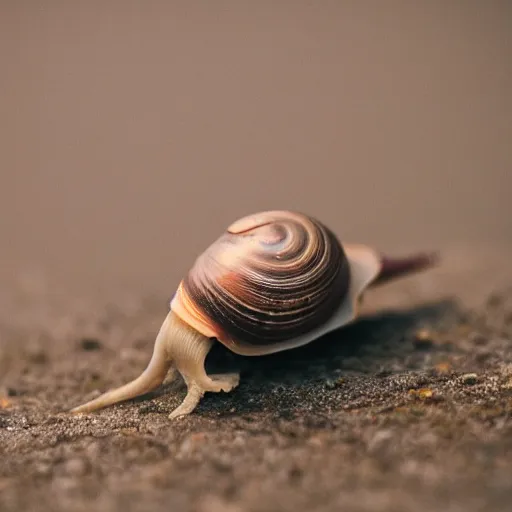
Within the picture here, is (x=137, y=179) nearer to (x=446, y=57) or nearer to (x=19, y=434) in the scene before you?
(x=446, y=57)

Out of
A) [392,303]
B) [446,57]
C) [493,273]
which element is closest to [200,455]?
[392,303]

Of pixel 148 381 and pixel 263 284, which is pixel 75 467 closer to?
pixel 148 381

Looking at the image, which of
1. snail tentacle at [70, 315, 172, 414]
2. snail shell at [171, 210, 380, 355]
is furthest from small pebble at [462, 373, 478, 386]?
snail tentacle at [70, 315, 172, 414]

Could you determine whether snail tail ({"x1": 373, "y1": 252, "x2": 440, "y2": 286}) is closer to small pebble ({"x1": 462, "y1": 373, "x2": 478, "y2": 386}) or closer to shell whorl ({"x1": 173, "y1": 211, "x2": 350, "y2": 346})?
shell whorl ({"x1": 173, "y1": 211, "x2": 350, "y2": 346})

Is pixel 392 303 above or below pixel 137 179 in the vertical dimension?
below

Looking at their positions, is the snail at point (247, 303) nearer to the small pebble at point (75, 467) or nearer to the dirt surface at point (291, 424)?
the dirt surface at point (291, 424)

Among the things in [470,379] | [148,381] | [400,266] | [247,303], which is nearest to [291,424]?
[247,303]
